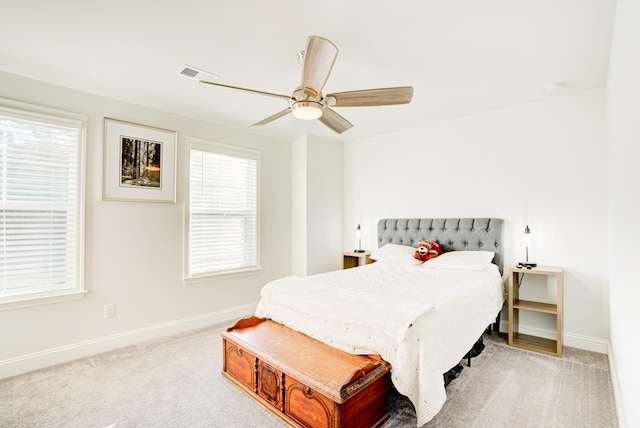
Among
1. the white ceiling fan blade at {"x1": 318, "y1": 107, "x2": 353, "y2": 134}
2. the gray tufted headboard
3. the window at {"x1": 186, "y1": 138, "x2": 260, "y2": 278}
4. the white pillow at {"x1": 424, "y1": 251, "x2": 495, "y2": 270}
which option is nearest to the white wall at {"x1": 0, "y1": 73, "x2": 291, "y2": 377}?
the window at {"x1": 186, "y1": 138, "x2": 260, "y2": 278}

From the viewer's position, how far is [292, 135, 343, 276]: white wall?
183 inches

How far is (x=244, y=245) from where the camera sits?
427cm

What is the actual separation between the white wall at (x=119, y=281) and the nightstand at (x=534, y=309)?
3180mm

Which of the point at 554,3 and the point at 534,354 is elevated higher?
the point at 554,3

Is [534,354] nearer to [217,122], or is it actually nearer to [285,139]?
[285,139]

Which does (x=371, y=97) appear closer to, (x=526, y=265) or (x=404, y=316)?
(x=404, y=316)

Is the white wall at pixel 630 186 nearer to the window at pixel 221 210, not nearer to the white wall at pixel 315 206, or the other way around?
the white wall at pixel 315 206

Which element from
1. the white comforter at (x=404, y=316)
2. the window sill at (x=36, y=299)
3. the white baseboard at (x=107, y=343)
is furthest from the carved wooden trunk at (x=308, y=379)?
the window sill at (x=36, y=299)

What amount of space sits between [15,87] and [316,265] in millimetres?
3775

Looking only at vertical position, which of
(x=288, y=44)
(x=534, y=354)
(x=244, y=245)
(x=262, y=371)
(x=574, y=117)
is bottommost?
(x=534, y=354)

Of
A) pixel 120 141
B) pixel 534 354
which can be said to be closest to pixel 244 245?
pixel 120 141

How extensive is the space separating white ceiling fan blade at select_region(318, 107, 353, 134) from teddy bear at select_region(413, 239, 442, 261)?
1.78 meters

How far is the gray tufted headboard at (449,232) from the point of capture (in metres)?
3.53

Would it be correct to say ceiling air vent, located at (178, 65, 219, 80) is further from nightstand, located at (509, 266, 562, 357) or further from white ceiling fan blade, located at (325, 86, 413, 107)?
nightstand, located at (509, 266, 562, 357)
